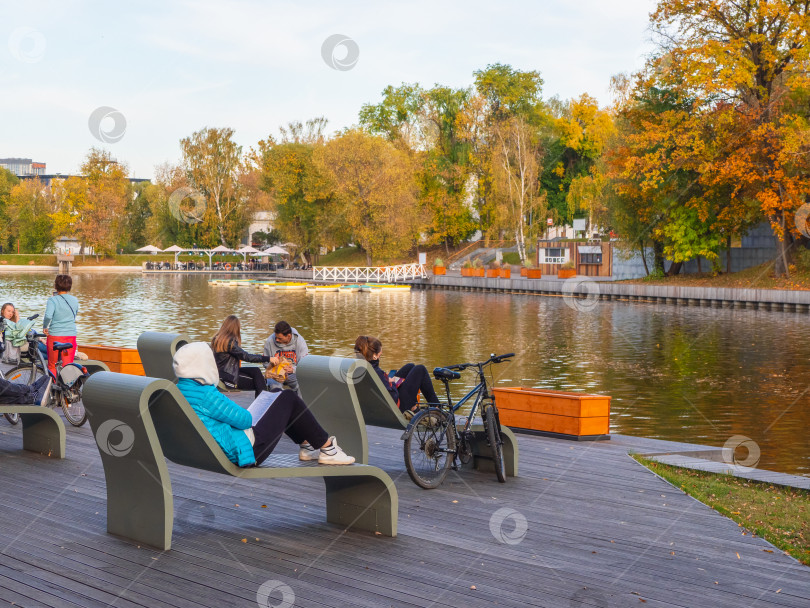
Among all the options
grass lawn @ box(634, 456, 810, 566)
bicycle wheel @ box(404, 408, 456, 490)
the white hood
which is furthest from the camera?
bicycle wheel @ box(404, 408, 456, 490)

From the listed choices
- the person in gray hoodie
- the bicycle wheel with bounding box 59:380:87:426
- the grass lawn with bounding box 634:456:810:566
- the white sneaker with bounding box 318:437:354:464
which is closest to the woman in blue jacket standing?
the bicycle wheel with bounding box 59:380:87:426

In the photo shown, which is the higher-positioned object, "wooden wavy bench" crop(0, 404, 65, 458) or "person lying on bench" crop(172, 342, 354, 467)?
"person lying on bench" crop(172, 342, 354, 467)

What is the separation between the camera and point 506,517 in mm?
6316

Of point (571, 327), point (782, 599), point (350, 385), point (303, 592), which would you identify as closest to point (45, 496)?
point (350, 385)

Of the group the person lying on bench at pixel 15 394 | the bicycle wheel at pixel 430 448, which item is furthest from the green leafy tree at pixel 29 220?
the bicycle wheel at pixel 430 448

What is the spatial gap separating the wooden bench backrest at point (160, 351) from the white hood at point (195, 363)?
4201 mm

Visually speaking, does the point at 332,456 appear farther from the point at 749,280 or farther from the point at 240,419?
the point at 749,280

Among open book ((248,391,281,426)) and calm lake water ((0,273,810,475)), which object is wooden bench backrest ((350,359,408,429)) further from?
calm lake water ((0,273,810,475))

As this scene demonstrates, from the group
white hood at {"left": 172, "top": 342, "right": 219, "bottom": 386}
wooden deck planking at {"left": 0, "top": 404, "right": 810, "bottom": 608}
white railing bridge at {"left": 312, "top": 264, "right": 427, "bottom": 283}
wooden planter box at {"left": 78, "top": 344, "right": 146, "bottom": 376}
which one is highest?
white hood at {"left": 172, "top": 342, "right": 219, "bottom": 386}

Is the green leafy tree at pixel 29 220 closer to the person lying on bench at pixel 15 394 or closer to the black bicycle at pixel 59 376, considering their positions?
the black bicycle at pixel 59 376

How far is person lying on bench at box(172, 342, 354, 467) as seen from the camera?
532cm

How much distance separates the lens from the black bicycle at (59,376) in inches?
380

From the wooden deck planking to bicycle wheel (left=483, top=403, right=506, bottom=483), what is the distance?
0.15 meters

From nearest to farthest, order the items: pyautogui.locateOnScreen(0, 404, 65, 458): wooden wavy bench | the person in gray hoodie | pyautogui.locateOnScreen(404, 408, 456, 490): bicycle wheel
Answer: pyautogui.locateOnScreen(404, 408, 456, 490): bicycle wheel → pyautogui.locateOnScreen(0, 404, 65, 458): wooden wavy bench → the person in gray hoodie
